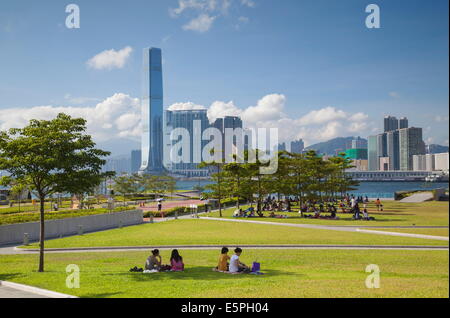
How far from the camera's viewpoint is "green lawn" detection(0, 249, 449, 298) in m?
11.0

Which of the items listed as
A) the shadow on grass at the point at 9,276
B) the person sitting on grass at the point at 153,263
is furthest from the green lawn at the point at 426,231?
the shadow on grass at the point at 9,276

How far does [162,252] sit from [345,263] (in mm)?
9349

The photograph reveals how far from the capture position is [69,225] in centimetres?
3066

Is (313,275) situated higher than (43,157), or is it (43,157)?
(43,157)

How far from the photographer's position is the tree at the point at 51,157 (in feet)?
50.0

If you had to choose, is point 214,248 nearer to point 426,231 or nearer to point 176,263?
point 176,263

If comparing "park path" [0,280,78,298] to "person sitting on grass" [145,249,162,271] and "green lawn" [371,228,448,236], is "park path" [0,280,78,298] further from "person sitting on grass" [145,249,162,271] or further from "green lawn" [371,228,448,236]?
"green lawn" [371,228,448,236]

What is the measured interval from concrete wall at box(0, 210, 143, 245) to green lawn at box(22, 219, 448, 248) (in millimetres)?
2182

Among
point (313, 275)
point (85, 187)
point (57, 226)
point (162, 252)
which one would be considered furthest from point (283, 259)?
point (57, 226)

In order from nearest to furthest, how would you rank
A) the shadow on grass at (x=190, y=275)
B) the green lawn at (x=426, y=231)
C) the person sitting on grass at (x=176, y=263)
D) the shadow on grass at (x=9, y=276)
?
the shadow on grass at (x=190, y=275) < the shadow on grass at (x=9, y=276) < the person sitting on grass at (x=176, y=263) < the green lawn at (x=426, y=231)

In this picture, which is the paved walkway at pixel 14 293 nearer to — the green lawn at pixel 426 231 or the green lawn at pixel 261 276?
the green lawn at pixel 261 276

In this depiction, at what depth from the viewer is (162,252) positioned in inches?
824

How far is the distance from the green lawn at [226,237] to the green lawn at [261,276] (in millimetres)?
3214
